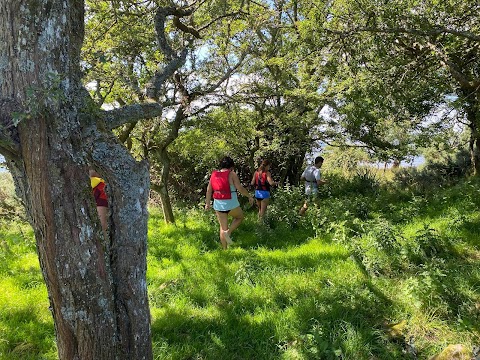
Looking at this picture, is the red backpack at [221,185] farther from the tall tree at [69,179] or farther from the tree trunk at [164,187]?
the tall tree at [69,179]

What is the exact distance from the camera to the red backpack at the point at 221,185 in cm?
648

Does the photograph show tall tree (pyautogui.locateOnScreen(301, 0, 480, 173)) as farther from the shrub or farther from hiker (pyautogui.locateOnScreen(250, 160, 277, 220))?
the shrub

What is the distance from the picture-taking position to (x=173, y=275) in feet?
18.4

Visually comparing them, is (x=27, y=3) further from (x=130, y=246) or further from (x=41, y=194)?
(x=130, y=246)

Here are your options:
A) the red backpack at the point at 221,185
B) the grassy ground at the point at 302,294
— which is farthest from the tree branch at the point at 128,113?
the red backpack at the point at 221,185

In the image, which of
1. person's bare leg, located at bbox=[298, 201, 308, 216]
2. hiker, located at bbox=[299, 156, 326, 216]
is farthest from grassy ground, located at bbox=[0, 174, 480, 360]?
hiker, located at bbox=[299, 156, 326, 216]

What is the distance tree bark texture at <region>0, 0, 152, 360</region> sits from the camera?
2338 mm

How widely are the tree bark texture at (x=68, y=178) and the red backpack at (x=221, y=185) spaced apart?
382cm

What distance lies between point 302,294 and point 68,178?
3493mm

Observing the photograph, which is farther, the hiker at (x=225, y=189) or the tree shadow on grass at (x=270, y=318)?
the hiker at (x=225, y=189)

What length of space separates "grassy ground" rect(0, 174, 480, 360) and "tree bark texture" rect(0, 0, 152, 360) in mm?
875

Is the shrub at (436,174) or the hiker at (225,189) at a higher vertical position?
the hiker at (225,189)

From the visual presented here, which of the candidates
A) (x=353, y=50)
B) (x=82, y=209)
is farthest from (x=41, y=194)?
(x=353, y=50)

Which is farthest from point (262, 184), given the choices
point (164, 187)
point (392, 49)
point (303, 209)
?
point (392, 49)
